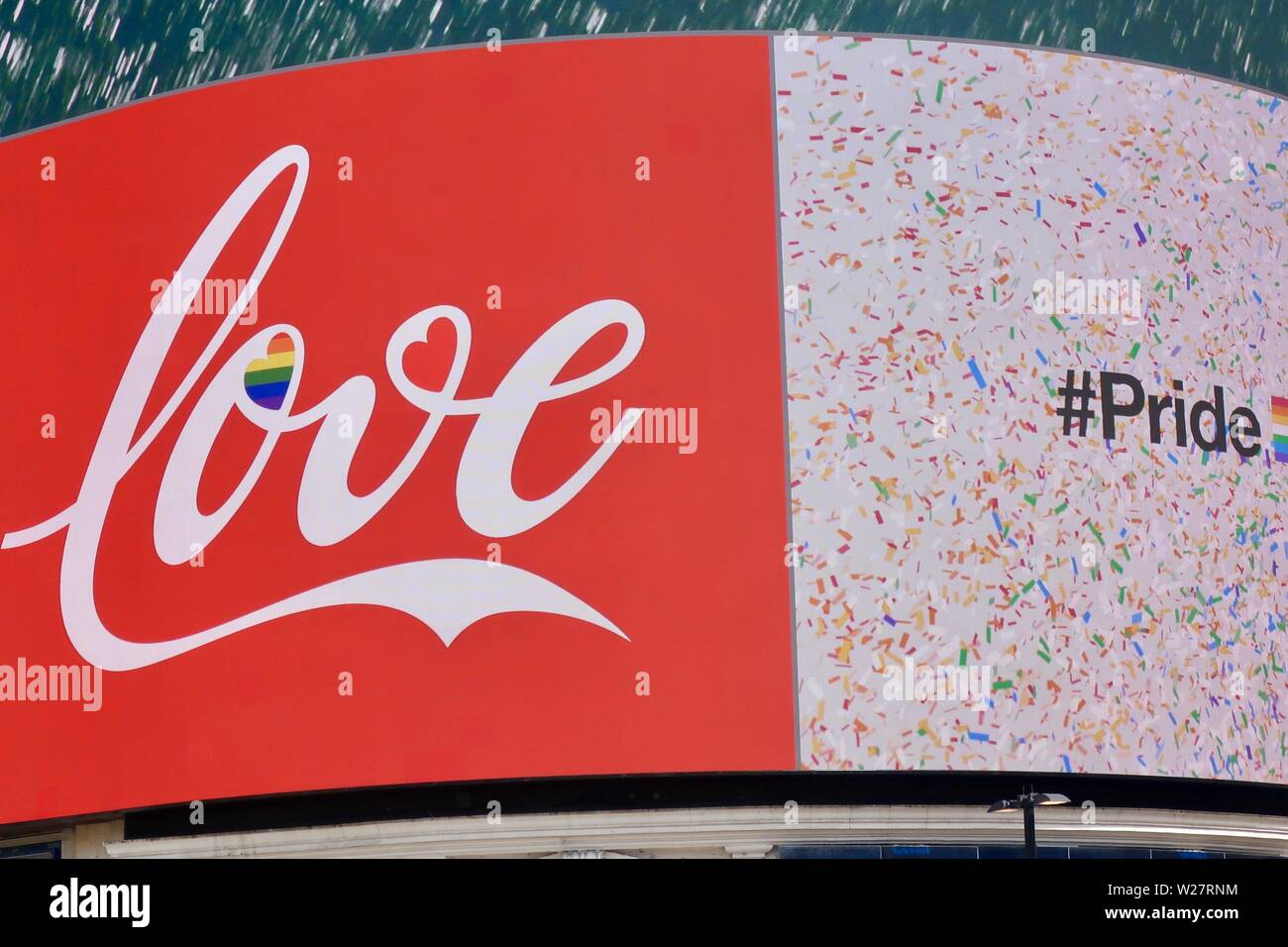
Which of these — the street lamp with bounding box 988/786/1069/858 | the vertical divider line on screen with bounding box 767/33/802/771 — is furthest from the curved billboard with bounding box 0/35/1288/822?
the street lamp with bounding box 988/786/1069/858

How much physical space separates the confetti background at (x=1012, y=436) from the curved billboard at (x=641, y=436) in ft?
0.14

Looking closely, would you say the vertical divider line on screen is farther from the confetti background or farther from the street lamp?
the street lamp

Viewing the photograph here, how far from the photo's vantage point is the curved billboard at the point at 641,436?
1470cm

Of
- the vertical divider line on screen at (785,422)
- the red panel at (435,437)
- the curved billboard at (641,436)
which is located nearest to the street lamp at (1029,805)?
the curved billboard at (641,436)

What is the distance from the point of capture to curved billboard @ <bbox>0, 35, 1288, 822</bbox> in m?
14.7

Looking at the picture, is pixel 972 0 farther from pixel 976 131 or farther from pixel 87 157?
pixel 87 157

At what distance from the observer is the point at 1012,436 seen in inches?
599

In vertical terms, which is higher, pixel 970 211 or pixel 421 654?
pixel 970 211

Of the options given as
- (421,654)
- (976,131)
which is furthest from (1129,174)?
(421,654)

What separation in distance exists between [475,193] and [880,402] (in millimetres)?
4661

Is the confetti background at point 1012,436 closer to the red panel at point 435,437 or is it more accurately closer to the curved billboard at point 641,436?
the curved billboard at point 641,436

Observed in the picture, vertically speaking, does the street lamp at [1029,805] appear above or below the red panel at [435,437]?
below
